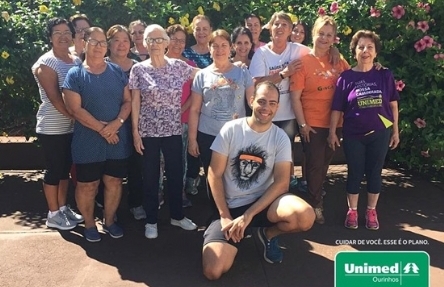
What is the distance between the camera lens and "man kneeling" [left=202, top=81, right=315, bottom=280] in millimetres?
4016

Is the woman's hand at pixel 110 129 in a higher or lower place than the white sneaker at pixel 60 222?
higher

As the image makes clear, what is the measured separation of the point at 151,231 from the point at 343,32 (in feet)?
9.37

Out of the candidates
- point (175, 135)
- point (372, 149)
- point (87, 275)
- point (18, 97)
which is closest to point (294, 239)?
point (372, 149)

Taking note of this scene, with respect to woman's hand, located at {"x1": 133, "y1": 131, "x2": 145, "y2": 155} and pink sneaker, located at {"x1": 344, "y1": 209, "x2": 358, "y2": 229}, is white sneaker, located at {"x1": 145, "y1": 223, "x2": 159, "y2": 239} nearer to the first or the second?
woman's hand, located at {"x1": 133, "y1": 131, "x2": 145, "y2": 155}


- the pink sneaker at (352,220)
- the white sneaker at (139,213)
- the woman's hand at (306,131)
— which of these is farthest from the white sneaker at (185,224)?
the pink sneaker at (352,220)

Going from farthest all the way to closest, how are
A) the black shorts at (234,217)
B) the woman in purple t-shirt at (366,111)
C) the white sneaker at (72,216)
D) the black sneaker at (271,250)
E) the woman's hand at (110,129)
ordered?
the white sneaker at (72,216) → the woman in purple t-shirt at (366,111) → the woman's hand at (110,129) → the black sneaker at (271,250) → the black shorts at (234,217)

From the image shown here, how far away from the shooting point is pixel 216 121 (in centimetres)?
456

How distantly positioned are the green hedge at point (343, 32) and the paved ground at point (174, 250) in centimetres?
83

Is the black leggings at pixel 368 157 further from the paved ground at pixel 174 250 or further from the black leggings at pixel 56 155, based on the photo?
the black leggings at pixel 56 155

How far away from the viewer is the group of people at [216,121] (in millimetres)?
4141

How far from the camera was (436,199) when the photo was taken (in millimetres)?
5645

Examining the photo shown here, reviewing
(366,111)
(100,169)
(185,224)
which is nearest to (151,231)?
(185,224)

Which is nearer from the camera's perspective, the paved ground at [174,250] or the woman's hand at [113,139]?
the paved ground at [174,250]

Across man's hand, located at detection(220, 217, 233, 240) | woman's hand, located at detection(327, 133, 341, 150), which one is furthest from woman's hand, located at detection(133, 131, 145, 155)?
woman's hand, located at detection(327, 133, 341, 150)
